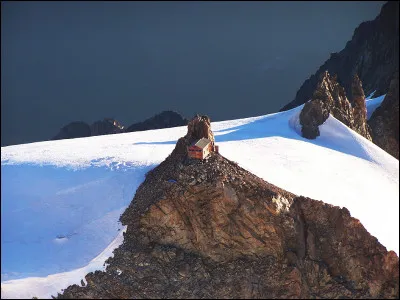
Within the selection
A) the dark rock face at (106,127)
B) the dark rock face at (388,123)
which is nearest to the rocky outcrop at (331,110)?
the dark rock face at (388,123)

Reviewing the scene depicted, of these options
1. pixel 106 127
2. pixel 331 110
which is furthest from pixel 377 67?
pixel 106 127

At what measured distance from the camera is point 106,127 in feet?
302

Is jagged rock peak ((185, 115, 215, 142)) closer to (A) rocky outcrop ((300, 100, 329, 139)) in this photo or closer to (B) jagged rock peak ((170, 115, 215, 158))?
(B) jagged rock peak ((170, 115, 215, 158))

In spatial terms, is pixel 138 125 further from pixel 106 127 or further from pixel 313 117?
pixel 313 117

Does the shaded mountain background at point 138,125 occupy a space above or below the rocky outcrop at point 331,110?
above

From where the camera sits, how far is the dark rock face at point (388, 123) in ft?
185

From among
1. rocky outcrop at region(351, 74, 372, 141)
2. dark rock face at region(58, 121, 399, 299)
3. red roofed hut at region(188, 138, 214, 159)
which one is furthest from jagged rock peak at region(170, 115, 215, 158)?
rocky outcrop at region(351, 74, 372, 141)

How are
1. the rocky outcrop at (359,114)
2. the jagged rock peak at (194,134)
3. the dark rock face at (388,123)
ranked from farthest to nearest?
the dark rock face at (388,123) < the rocky outcrop at (359,114) < the jagged rock peak at (194,134)

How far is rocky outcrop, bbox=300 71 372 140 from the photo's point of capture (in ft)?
170

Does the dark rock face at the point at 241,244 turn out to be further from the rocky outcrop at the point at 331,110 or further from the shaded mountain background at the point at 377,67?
the shaded mountain background at the point at 377,67

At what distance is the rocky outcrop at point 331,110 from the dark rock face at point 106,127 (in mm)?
41748

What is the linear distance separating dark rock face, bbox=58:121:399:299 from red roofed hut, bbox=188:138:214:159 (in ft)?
1.28

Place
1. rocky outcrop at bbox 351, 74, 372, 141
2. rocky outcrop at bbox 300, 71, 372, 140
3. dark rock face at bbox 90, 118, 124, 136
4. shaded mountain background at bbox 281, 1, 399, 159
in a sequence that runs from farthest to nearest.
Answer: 1. dark rock face at bbox 90, 118, 124, 136
2. shaded mountain background at bbox 281, 1, 399, 159
3. rocky outcrop at bbox 351, 74, 372, 141
4. rocky outcrop at bbox 300, 71, 372, 140

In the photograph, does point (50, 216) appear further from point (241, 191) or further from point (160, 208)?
point (241, 191)
